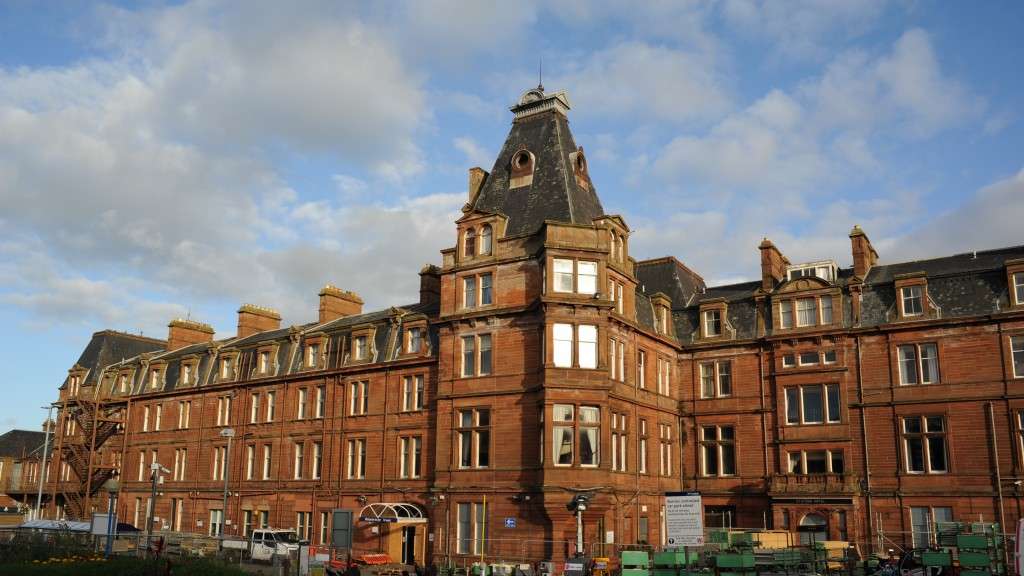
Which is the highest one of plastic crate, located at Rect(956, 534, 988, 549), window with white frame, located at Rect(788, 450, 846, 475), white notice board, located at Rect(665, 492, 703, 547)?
window with white frame, located at Rect(788, 450, 846, 475)

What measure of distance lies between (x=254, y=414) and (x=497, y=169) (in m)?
24.6

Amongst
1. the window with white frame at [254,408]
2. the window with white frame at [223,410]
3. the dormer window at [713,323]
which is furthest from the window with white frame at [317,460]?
the dormer window at [713,323]

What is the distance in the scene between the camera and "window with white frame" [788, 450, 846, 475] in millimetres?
46969

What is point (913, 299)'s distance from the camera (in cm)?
4656

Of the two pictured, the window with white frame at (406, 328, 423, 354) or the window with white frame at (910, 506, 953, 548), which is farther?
the window with white frame at (406, 328, 423, 354)

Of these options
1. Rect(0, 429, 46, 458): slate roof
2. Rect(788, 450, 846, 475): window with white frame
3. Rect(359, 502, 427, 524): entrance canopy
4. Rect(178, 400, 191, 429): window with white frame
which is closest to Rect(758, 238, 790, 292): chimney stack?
Rect(788, 450, 846, 475): window with white frame

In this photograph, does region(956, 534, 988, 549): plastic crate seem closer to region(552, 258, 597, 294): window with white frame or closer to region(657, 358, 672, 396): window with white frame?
region(657, 358, 672, 396): window with white frame

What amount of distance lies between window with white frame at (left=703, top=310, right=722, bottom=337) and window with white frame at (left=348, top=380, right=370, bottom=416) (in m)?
20.7

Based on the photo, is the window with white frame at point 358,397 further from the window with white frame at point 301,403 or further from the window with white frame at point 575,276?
the window with white frame at point 575,276

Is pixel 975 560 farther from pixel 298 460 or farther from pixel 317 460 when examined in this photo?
pixel 298 460

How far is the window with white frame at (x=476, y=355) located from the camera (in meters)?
45.6

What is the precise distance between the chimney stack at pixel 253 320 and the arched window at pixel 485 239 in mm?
30510

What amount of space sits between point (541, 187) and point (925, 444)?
23.7 metres

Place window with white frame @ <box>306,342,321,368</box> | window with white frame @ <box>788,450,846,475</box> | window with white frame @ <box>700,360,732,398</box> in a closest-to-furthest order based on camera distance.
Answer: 1. window with white frame @ <box>788,450,846,475</box>
2. window with white frame @ <box>700,360,732,398</box>
3. window with white frame @ <box>306,342,321,368</box>
